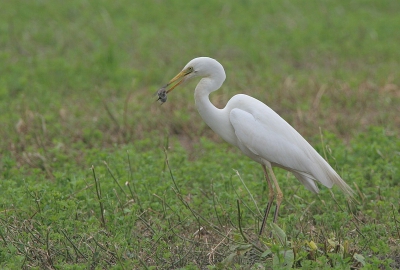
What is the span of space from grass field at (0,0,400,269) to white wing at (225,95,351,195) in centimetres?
23

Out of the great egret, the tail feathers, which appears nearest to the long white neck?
the great egret

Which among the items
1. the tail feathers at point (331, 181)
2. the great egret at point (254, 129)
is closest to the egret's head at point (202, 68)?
the great egret at point (254, 129)

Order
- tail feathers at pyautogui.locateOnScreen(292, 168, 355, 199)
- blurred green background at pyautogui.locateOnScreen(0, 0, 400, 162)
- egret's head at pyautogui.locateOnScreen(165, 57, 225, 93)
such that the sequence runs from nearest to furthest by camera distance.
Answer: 1. egret's head at pyautogui.locateOnScreen(165, 57, 225, 93)
2. tail feathers at pyautogui.locateOnScreen(292, 168, 355, 199)
3. blurred green background at pyautogui.locateOnScreen(0, 0, 400, 162)

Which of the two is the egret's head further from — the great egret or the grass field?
the grass field

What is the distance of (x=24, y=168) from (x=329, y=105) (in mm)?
3968

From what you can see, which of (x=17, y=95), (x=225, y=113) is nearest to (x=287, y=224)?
(x=225, y=113)

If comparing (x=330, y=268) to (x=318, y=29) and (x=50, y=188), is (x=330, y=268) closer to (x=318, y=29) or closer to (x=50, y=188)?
(x=50, y=188)

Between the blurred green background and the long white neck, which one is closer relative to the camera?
the long white neck

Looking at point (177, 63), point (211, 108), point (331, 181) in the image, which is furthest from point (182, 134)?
point (331, 181)

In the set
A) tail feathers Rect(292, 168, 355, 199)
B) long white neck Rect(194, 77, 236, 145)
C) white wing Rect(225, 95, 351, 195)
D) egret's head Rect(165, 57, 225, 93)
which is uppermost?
egret's head Rect(165, 57, 225, 93)

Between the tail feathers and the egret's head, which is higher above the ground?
the egret's head

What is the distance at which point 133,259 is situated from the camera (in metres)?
4.53

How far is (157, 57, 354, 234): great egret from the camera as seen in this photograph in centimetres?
519

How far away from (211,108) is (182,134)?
293cm
